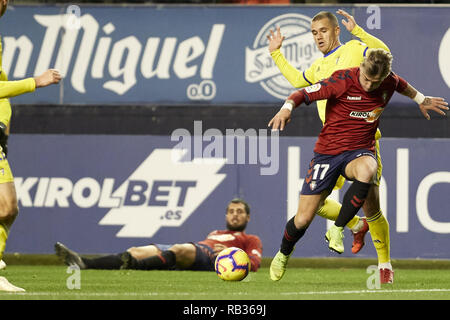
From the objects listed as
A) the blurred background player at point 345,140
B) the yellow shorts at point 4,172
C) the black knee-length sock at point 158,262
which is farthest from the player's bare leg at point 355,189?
the black knee-length sock at point 158,262

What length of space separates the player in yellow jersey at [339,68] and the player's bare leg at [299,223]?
11 mm

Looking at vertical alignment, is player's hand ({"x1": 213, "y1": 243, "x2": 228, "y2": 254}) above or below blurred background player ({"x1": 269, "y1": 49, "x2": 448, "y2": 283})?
below

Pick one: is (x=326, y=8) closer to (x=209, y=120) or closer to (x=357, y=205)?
(x=209, y=120)

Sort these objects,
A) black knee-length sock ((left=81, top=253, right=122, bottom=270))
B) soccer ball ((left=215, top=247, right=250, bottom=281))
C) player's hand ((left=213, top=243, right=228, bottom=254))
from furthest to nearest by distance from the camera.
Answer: player's hand ((left=213, top=243, right=228, bottom=254)) < black knee-length sock ((left=81, top=253, right=122, bottom=270)) < soccer ball ((left=215, top=247, right=250, bottom=281))

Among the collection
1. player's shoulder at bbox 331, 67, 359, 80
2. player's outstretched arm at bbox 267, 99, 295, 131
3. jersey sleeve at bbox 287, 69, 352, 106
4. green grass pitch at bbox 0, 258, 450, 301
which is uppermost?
player's shoulder at bbox 331, 67, 359, 80

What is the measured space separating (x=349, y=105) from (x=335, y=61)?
3.62 feet

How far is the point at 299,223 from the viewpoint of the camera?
28.8 feet

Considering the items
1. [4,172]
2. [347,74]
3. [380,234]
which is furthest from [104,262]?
[347,74]

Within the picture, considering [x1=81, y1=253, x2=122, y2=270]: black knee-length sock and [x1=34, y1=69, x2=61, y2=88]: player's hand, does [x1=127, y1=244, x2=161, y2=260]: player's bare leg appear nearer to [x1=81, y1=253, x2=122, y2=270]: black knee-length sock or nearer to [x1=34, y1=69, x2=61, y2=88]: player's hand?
[x1=81, y1=253, x2=122, y2=270]: black knee-length sock

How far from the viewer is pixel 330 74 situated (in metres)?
9.63

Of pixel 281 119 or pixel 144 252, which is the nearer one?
pixel 281 119

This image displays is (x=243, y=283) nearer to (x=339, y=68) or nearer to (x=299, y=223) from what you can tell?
(x=299, y=223)

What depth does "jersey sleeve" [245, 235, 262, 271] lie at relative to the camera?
37.3 ft

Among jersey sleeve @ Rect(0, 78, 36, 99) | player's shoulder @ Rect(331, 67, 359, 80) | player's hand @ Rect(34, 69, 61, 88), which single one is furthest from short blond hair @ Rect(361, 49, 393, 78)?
jersey sleeve @ Rect(0, 78, 36, 99)
